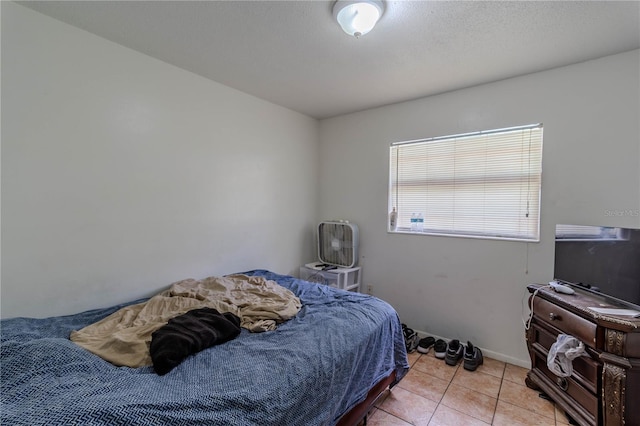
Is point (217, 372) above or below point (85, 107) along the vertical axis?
below

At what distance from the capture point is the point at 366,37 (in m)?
1.84

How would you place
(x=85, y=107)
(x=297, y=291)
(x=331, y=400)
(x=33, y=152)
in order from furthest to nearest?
(x=297, y=291), (x=85, y=107), (x=33, y=152), (x=331, y=400)

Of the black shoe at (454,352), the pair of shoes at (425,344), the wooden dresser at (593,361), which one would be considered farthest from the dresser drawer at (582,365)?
the pair of shoes at (425,344)

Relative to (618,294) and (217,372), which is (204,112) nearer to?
(217,372)

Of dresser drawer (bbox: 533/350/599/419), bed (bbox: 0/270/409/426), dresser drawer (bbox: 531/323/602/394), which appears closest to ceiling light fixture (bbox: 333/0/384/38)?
bed (bbox: 0/270/409/426)

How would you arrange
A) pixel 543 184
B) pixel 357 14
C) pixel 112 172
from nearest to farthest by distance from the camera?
pixel 357 14 < pixel 112 172 < pixel 543 184

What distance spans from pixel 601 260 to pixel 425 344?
1506mm

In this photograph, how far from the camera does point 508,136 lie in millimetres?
2482

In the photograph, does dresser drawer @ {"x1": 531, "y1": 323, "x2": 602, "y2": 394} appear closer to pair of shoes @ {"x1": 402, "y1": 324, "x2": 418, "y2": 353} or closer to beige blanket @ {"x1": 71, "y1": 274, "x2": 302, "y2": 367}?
pair of shoes @ {"x1": 402, "y1": 324, "x2": 418, "y2": 353}

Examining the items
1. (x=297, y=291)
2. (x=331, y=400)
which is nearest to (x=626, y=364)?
(x=331, y=400)

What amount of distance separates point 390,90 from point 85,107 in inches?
93.5

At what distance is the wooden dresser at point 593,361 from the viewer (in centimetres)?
146

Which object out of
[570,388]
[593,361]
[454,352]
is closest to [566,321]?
[593,361]

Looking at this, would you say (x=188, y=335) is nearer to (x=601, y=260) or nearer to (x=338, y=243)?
(x=338, y=243)
